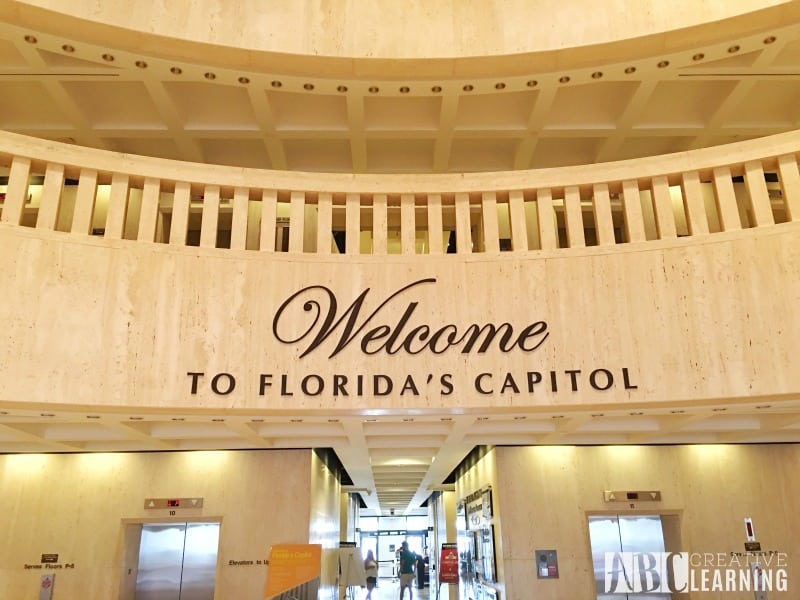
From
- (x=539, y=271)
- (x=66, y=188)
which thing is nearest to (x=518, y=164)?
(x=539, y=271)

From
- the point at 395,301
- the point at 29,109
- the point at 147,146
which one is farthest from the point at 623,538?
the point at 29,109

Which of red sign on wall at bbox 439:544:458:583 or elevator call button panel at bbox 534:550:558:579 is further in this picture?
red sign on wall at bbox 439:544:458:583

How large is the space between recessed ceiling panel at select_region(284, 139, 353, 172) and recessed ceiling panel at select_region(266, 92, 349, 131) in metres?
0.92

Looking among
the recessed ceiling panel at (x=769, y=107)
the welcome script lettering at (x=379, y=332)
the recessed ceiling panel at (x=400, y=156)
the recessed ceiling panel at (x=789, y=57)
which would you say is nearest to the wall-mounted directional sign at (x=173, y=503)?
the welcome script lettering at (x=379, y=332)

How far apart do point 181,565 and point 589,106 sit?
35.1ft

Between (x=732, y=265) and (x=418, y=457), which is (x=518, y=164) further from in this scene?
(x=418, y=457)

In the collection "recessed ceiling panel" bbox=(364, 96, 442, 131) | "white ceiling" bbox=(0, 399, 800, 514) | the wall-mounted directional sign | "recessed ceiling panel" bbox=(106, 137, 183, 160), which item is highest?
"recessed ceiling panel" bbox=(106, 137, 183, 160)

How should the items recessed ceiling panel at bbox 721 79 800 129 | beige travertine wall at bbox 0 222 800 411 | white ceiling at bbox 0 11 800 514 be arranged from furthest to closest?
recessed ceiling panel at bbox 721 79 800 129 < white ceiling at bbox 0 11 800 514 < beige travertine wall at bbox 0 222 800 411

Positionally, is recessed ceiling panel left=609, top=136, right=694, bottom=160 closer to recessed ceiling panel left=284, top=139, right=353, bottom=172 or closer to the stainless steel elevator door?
recessed ceiling panel left=284, top=139, right=353, bottom=172

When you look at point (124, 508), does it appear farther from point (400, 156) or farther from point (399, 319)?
point (400, 156)

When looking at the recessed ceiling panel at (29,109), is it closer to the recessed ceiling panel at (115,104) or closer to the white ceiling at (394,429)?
the recessed ceiling panel at (115,104)

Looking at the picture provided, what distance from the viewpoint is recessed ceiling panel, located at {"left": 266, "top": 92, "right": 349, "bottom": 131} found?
10.8 meters

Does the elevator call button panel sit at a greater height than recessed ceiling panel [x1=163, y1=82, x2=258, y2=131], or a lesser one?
lesser

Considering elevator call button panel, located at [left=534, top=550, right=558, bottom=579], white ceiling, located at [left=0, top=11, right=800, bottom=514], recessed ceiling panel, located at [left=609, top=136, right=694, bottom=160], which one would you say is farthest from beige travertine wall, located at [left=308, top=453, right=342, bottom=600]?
recessed ceiling panel, located at [left=609, top=136, right=694, bottom=160]
